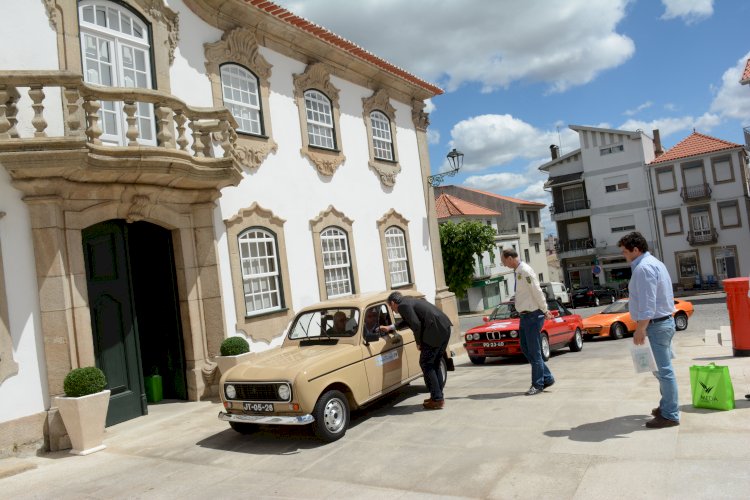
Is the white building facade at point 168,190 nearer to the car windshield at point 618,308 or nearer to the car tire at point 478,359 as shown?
the car tire at point 478,359

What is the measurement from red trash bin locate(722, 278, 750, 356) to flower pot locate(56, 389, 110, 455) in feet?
33.0

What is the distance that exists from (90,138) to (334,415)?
536 cm

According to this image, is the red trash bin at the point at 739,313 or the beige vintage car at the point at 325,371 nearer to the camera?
the beige vintage car at the point at 325,371

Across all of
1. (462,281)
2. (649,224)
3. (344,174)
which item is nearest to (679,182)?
(649,224)

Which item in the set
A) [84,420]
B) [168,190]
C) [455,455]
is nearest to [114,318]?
[84,420]

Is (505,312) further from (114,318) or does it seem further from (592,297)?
(592,297)

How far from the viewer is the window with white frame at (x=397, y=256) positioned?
16469 mm

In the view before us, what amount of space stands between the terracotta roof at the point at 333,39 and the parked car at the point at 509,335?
7.59 metres

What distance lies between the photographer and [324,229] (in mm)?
13930

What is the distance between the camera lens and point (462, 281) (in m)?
39.8

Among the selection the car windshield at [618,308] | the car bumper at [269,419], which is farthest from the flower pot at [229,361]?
the car windshield at [618,308]

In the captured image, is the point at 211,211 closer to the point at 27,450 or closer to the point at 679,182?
the point at 27,450

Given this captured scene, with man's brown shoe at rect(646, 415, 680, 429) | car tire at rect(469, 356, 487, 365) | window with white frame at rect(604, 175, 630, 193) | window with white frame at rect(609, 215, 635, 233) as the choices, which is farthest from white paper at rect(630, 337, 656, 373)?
window with white frame at rect(604, 175, 630, 193)

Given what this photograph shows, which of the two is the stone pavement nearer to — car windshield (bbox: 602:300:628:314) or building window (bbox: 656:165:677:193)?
car windshield (bbox: 602:300:628:314)
